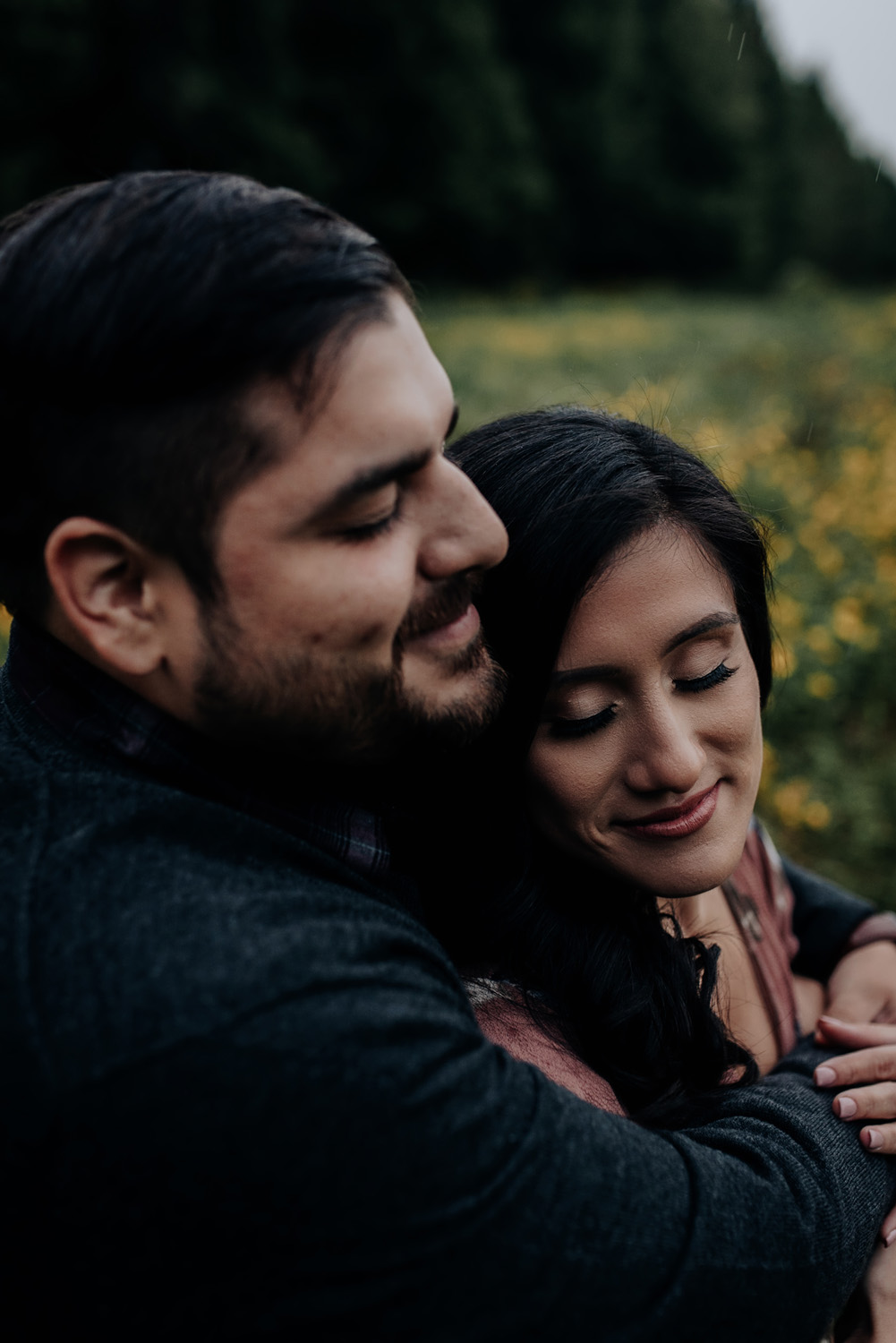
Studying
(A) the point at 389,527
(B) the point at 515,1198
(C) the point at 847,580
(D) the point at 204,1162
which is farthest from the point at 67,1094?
(C) the point at 847,580

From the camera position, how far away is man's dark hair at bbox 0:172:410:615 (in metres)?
1.28

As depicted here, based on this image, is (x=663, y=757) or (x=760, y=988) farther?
(x=760, y=988)

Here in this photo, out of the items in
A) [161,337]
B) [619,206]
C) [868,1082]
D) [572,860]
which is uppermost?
[161,337]

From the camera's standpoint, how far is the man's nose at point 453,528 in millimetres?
1484

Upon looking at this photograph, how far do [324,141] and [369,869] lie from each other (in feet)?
113

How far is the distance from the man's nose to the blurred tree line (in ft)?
44.6

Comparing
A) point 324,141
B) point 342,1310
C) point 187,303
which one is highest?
point 187,303

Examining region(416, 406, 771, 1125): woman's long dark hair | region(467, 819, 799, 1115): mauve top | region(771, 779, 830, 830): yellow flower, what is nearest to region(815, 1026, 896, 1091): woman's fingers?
region(416, 406, 771, 1125): woman's long dark hair

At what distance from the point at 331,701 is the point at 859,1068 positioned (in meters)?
1.05

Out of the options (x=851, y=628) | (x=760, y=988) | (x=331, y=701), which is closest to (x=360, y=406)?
(x=331, y=701)

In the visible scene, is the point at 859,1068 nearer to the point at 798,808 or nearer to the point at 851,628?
the point at 798,808

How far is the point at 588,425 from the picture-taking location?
1946mm

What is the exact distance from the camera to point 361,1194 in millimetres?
1069

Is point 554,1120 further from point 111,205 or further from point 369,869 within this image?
point 111,205
